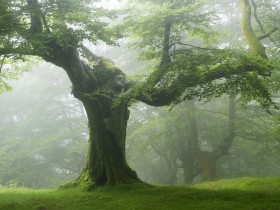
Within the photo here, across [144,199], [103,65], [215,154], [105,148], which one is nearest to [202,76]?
[144,199]

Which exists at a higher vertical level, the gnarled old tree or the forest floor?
the gnarled old tree

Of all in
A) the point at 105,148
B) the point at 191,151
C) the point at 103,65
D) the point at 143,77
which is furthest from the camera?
the point at 191,151

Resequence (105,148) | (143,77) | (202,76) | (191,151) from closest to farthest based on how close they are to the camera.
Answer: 1. (202,76)
2. (105,148)
3. (143,77)
4. (191,151)

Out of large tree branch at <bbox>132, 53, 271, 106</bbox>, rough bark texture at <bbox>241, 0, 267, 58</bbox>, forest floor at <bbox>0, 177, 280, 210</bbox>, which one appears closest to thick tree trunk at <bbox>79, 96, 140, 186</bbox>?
forest floor at <bbox>0, 177, 280, 210</bbox>

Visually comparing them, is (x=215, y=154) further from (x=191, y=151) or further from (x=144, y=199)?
(x=144, y=199)

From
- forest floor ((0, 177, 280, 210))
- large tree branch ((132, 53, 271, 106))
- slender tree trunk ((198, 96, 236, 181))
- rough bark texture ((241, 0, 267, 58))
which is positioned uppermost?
rough bark texture ((241, 0, 267, 58))

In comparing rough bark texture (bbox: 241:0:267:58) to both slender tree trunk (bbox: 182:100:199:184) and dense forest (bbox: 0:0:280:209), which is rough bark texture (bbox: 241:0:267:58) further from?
slender tree trunk (bbox: 182:100:199:184)

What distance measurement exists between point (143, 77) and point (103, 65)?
2.38m

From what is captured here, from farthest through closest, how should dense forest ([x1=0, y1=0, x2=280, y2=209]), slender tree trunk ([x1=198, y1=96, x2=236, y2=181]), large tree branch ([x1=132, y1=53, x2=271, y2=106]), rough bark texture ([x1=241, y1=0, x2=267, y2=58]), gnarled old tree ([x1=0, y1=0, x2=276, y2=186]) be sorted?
slender tree trunk ([x1=198, y1=96, x2=236, y2=181]) < rough bark texture ([x1=241, y1=0, x2=267, y2=58]) < large tree branch ([x1=132, y1=53, x2=271, y2=106]) < dense forest ([x1=0, y1=0, x2=280, y2=209]) < gnarled old tree ([x1=0, y1=0, x2=276, y2=186])

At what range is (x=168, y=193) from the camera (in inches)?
355

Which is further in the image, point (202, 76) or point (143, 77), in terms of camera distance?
point (143, 77)

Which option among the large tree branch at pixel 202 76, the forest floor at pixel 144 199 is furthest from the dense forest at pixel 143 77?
the forest floor at pixel 144 199

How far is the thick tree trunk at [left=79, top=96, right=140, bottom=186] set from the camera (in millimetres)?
11031

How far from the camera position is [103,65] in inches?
512
